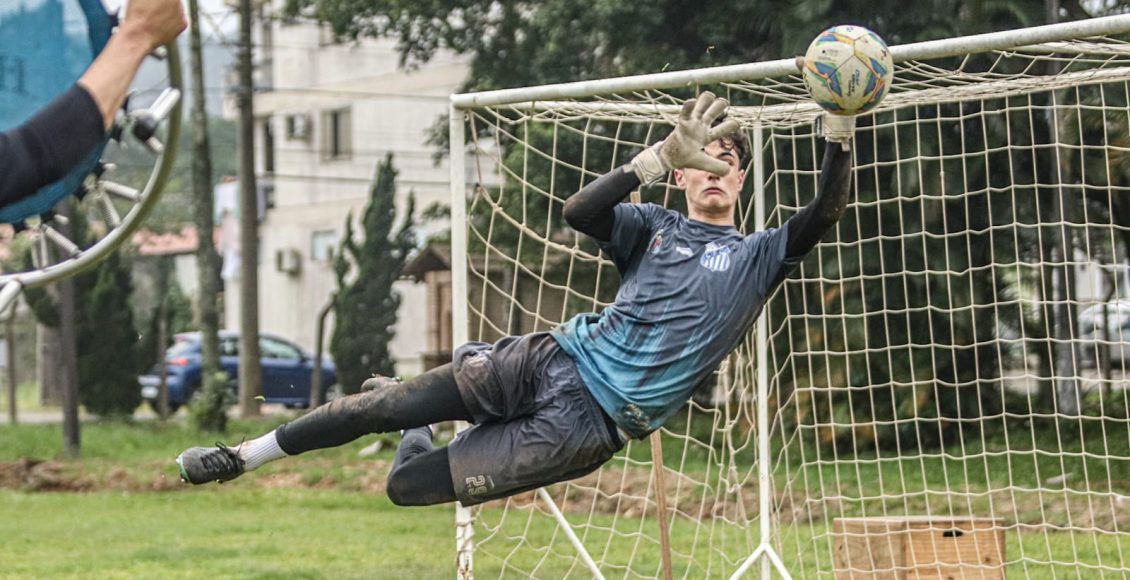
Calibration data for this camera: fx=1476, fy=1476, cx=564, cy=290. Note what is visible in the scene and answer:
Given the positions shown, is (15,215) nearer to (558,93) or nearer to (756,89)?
(558,93)

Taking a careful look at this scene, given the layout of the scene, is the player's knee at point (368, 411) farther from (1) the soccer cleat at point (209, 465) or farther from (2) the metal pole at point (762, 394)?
(2) the metal pole at point (762, 394)

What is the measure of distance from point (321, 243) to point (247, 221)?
56.4ft

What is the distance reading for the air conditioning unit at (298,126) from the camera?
4144 cm

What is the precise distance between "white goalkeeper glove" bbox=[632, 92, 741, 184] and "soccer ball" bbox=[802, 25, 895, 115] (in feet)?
1.19

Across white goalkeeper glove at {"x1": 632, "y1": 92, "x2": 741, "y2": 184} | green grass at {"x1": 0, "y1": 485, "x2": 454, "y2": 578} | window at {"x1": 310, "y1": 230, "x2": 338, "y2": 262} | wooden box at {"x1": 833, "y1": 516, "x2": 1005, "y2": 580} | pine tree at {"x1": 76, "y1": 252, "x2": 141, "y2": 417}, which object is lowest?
window at {"x1": 310, "y1": 230, "x2": 338, "y2": 262}

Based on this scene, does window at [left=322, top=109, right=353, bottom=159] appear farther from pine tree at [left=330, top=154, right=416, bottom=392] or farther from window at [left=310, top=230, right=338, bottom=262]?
pine tree at [left=330, top=154, right=416, bottom=392]

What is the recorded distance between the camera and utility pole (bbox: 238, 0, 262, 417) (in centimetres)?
2414

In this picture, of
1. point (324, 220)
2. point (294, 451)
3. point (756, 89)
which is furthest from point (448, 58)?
point (294, 451)

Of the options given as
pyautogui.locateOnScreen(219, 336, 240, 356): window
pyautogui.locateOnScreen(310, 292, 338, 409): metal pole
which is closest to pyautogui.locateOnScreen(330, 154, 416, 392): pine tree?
pyautogui.locateOnScreen(310, 292, 338, 409): metal pole

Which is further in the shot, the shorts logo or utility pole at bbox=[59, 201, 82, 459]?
utility pole at bbox=[59, 201, 82, 459]

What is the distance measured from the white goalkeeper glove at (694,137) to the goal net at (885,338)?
1.76 metres

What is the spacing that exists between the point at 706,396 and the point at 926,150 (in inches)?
208

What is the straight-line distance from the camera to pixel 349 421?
19.0 ft

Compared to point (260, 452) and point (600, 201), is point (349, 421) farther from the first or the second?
point (600, 201)
